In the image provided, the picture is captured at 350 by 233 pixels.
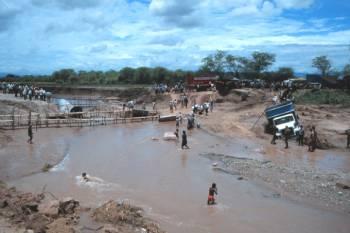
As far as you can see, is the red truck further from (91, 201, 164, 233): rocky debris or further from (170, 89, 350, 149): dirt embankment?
(91, 201, 164, 233): rocky debris

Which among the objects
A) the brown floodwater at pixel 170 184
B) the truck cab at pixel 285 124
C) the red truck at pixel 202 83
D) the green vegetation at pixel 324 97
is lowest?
the brown floodwater at pixel 170 184

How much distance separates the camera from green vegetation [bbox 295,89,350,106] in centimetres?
4400

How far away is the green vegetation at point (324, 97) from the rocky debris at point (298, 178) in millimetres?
22036

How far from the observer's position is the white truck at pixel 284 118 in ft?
104

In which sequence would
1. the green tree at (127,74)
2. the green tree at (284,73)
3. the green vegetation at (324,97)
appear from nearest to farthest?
1. the green vegetation at (324,97)
2. the green tree at (284,73)
3. the green tree at (127,74)

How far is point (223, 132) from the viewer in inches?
1399

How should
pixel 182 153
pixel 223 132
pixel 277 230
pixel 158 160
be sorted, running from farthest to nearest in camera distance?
pixel 223 132 < pixel 182 153 < pixel 158 160 < pixel 277 230

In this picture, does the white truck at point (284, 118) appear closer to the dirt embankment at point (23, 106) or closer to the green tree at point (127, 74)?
the dirt embankment at point (23, 106)

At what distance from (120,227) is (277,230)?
5254 mm

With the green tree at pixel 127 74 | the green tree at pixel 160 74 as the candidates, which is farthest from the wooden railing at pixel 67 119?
the green tree at pixel 127 74

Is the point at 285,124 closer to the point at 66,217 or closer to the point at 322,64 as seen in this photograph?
the point at 66,217

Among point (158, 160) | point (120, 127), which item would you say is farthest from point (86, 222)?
point (120, 127)

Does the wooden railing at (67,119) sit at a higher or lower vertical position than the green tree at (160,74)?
lower

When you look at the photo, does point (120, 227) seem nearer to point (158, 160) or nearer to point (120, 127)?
point (158, 160)
